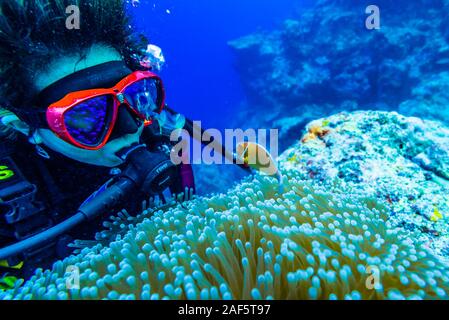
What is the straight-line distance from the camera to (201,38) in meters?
57.2

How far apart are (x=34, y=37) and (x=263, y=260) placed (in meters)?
2.21

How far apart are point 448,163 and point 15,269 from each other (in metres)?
3.51

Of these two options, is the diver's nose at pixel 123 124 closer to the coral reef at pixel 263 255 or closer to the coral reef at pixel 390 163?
the coral reef at pixel 263 255

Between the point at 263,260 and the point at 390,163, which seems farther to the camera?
the point at 390,163

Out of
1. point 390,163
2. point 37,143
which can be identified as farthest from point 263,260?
point 37,143

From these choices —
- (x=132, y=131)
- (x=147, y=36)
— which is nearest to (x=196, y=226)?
(x=132, y=131)

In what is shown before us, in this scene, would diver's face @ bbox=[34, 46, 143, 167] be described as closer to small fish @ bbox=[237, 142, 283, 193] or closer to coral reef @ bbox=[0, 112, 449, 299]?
coral reef @ bbox=[0, 112, 449, 299]

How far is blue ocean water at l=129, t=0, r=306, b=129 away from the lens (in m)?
48.3

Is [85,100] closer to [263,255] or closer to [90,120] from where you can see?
[90,120]

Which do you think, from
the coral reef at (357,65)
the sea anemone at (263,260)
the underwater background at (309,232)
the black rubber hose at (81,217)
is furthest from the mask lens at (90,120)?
the coral reef at (357,65)

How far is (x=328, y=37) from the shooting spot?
15.5m

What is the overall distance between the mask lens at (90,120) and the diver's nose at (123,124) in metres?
0.07

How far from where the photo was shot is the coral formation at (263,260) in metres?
1.42

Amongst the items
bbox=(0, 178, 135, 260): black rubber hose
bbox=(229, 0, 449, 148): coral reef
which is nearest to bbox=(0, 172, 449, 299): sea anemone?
bbox=(0, 178, 135, 260): black rubber hose
